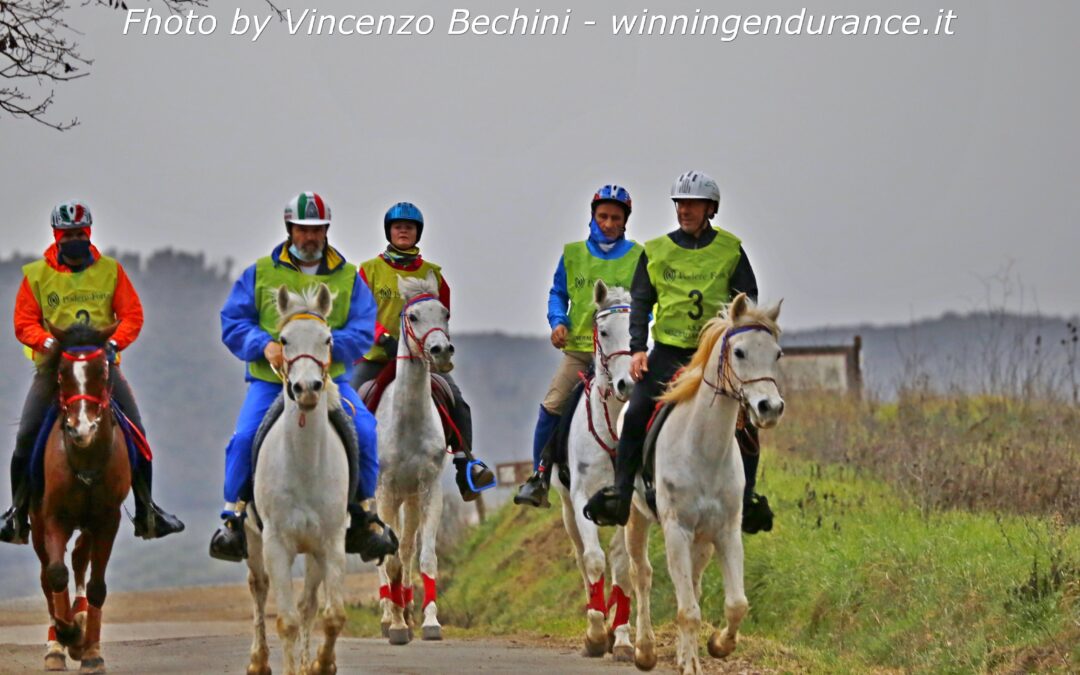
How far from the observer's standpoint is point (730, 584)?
11.8m

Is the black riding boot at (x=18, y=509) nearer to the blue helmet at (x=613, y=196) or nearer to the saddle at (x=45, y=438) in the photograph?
the saddle at (x=45, y=438)

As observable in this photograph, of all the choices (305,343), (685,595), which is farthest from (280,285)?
(685,595)

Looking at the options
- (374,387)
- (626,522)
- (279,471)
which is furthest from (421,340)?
(279,471)

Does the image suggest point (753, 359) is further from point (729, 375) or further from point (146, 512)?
point (146, 512)

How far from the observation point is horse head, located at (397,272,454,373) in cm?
1451

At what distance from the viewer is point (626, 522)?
44.7 ft

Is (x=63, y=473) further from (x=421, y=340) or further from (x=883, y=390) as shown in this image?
(x=883, y=390)

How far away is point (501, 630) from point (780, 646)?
17.1 ft

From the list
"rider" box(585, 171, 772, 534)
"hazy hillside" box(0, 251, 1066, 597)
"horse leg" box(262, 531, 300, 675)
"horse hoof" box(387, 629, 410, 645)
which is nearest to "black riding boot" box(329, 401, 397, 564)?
"horse leg" box(262, 531, 300, 675)

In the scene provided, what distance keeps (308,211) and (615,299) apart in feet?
9.46

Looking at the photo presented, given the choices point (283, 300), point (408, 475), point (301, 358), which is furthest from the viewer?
point (408, 475)

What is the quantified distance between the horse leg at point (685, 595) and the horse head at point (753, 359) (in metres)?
1.06

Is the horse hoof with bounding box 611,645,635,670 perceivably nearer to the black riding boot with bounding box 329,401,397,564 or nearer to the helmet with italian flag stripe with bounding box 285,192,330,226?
the black riding boot with bounding box 329,401,397,564

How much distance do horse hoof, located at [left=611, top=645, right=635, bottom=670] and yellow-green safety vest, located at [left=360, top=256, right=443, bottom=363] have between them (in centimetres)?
373
